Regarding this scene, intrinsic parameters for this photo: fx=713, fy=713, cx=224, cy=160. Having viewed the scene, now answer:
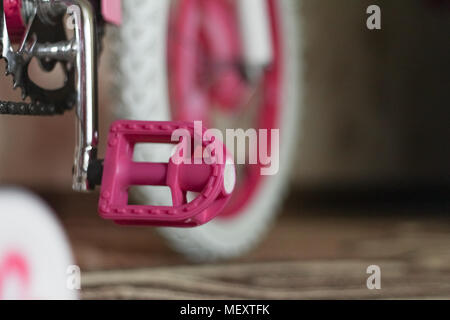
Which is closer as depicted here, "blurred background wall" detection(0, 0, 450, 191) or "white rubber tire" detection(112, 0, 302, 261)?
"white rubber tire" detection(112, 0, 302, 261)

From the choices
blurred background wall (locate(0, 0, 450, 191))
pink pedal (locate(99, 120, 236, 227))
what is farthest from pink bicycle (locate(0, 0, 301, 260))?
blurred background wall (locate(0, 0, 450, 191))

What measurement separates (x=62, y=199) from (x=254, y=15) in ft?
3.24

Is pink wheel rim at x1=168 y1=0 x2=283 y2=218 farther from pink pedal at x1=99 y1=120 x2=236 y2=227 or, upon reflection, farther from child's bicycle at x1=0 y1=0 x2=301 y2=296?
pink pedal at x1=99 y1=120 x2=236 y2=227

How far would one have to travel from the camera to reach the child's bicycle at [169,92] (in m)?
0.52

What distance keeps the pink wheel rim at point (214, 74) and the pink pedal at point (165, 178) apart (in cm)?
49

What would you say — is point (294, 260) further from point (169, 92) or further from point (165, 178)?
point (165, 178)

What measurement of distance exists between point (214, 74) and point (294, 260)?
333 millimetres

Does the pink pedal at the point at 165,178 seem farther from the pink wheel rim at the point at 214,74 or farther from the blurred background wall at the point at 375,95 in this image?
Result: the blurred background wall at the point at 375,95

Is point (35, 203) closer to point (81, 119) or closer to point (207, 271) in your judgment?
point (81, 119)

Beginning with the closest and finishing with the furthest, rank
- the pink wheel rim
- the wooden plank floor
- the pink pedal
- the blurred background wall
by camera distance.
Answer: the pink pedal → the wooden plank floor → the pink wheel rim → the blurred background wall

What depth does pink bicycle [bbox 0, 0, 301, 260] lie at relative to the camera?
0.52m

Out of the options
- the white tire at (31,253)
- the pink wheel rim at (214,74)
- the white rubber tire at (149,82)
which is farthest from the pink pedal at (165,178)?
the pink wheel rim at (214,74)

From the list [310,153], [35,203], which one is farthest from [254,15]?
[310,153]
